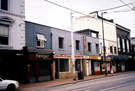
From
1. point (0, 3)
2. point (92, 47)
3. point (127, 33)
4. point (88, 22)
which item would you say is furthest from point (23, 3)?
point (127, 33)

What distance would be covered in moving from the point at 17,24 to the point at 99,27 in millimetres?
22042

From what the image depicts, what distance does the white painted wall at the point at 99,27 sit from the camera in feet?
123

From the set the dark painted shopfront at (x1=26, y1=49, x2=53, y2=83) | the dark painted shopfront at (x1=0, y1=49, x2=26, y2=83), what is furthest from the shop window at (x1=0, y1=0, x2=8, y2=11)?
the dark painted shopfront at (x1=26, y1=49, x2=53, y2=83)

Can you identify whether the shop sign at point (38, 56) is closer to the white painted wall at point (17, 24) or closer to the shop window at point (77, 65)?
the white painted wall at point (17, 24)

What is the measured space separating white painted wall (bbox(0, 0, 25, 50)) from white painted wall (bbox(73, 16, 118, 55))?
20.2 metres

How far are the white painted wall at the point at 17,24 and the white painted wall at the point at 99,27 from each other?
20206 millimetres

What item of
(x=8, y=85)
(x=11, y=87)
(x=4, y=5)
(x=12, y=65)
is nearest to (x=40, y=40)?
(x=12, y=65)

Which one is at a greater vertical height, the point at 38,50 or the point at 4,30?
the point at 4,30

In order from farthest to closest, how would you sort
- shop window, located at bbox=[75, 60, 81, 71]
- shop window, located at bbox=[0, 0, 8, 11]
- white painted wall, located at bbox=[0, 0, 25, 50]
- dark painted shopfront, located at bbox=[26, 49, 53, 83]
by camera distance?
shop window, located at bbox=[75, 60, 81, 71] < dark painted shopfront, located at bbox=[26, 49, 53, 83] < white painted wall, located at bbox=[0, 0, 25, 50] < shop window, located at bbox=[0, 0, 8, 11]

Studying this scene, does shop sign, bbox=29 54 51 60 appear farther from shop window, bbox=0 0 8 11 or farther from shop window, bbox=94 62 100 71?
shop window, bbox=94 62 100 71

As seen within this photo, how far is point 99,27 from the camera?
37.6m

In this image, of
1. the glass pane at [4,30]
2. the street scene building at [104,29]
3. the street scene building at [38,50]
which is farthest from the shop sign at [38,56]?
the street scene building at [104,29]

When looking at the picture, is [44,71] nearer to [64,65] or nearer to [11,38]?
[64,65]

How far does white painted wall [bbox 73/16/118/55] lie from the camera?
37625 millimetres
